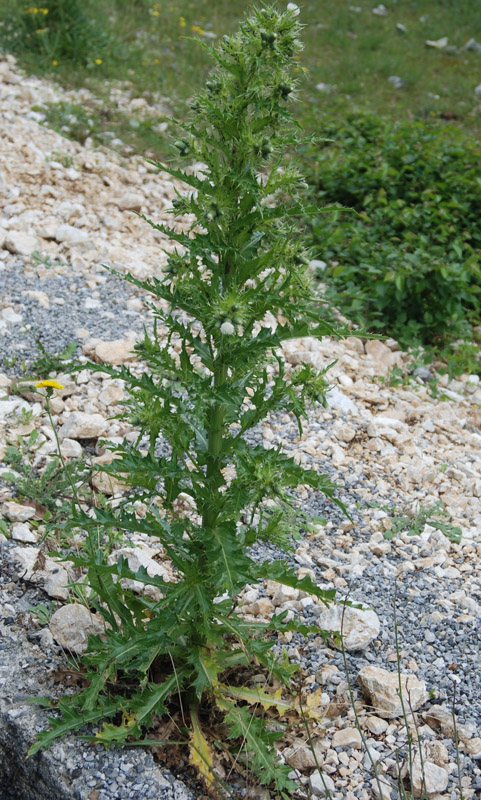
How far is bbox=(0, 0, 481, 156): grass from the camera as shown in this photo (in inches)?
300

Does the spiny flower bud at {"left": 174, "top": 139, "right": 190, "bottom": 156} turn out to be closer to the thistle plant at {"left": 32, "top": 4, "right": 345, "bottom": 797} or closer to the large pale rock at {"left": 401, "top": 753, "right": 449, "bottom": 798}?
the thistle plant at {"left": 32, "top": 4, "right": 345, "bottom": 797}

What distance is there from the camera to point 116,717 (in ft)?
8.56

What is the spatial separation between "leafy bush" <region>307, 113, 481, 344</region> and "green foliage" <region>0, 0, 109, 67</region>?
281 centimetres

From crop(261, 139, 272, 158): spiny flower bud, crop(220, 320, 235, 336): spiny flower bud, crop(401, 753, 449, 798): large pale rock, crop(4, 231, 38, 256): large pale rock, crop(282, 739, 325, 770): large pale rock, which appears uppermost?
crop(261, 139, 272, 158): spiny flower bud

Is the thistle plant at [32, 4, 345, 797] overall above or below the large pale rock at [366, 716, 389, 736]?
above

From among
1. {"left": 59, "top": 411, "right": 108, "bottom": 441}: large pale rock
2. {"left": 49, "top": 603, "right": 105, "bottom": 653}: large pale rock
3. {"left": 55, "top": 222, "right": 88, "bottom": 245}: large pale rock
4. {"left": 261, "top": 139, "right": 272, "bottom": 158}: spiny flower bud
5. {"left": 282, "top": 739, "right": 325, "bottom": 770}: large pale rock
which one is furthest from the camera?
{"left": 55, "top": 222, "right": 88, "bottom": 245}: large pale rock

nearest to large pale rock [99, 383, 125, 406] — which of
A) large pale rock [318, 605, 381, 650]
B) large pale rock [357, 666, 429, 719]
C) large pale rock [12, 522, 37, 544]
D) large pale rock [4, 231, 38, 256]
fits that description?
large pale rock [12, 522, 37, 544]

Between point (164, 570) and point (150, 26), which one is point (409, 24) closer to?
point (150, 26)

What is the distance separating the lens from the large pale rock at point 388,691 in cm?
269

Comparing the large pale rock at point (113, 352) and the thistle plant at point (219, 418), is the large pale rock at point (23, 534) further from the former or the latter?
the large pale rock at point (113, 352)

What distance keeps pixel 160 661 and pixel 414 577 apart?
1255mm

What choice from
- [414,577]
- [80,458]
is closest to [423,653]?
[414,577]

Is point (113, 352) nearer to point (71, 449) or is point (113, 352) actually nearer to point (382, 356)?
point (71, 449)

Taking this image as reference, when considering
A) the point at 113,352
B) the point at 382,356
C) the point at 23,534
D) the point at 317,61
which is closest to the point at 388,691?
the point at 23,534
